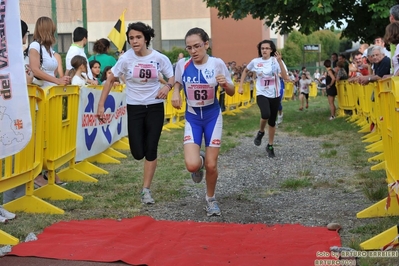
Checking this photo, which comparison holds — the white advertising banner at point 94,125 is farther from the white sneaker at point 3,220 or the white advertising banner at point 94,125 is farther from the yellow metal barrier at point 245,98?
the yellow metal barrier at point 245,98

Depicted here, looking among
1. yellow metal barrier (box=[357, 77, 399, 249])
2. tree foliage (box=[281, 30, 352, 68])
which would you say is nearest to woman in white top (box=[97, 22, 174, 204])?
yellow metal barrier (box=[357, 77, 399, 249])

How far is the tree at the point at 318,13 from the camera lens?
18.6 meters

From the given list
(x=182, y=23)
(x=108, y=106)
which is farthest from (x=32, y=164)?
(x=182, y=23)

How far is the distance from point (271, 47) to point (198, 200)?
5013mm

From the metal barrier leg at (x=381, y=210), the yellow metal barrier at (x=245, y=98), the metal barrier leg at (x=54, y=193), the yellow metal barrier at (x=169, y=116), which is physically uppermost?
the metal barrier leg at (x=381, y=210)

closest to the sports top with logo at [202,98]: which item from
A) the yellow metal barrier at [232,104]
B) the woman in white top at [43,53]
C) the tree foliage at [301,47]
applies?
the woman in white top at [43,53]

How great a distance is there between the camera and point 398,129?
5531mm

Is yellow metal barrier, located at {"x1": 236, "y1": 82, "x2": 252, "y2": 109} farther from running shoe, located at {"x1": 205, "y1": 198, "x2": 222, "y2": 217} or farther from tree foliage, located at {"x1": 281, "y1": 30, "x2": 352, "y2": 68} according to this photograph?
tree foliage, located at {"x1": 281, "y1": 30, "x2": 352, "y2": 68}

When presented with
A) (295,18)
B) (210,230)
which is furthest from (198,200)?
(295,18)

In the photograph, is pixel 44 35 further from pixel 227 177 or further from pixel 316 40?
pixel 316 40

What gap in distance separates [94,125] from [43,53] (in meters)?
2.35

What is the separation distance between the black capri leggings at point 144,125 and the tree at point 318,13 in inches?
446

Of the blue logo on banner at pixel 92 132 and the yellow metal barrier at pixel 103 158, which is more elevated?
the blue logo on banner at pixel 92 132

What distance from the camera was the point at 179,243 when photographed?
5.87m
